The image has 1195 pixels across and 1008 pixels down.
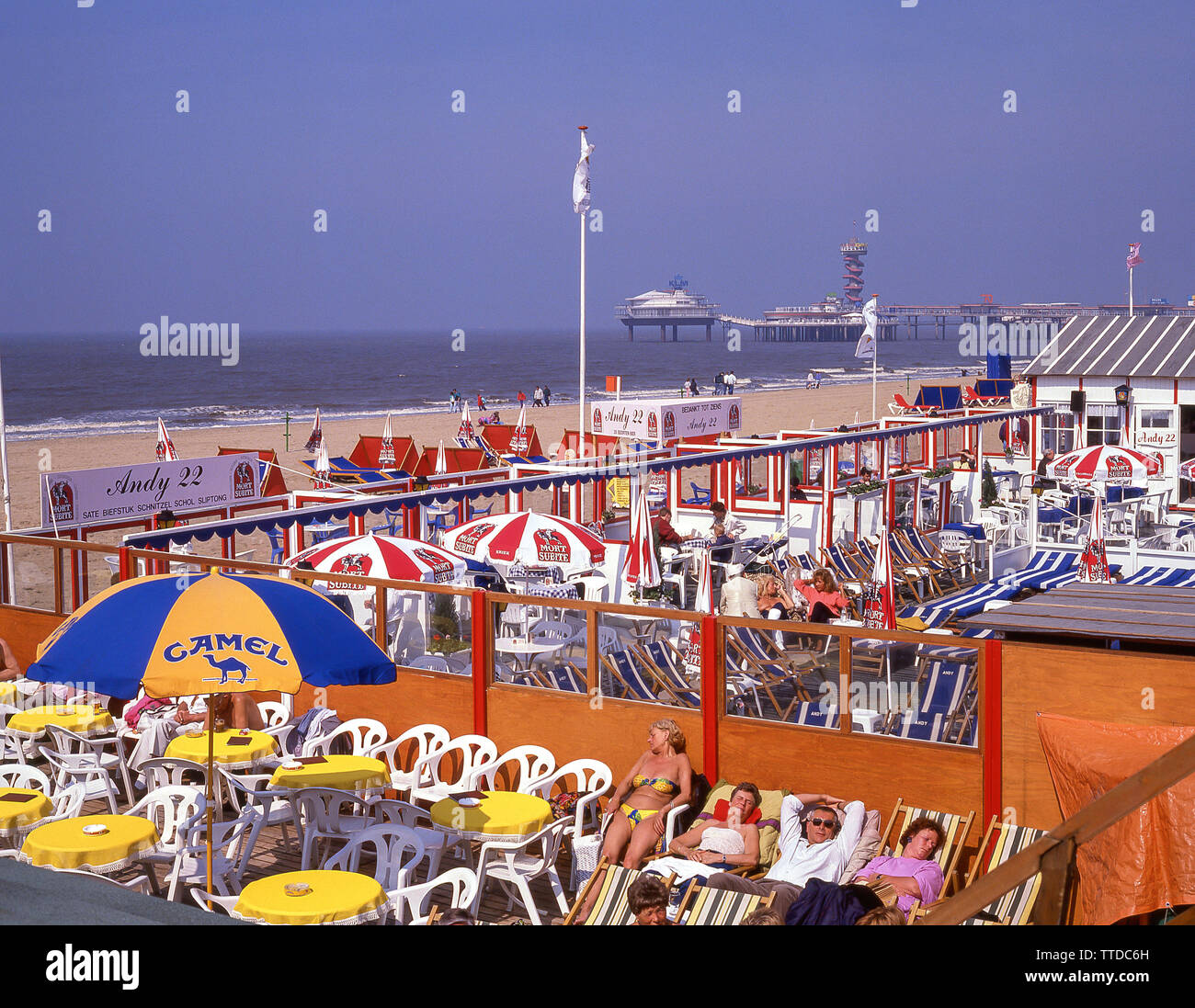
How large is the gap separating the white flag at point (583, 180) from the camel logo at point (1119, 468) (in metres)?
9.55

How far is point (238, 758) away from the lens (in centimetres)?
737

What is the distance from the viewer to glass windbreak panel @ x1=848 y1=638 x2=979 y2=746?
21.8ft

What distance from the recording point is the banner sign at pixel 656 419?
20.0 meters

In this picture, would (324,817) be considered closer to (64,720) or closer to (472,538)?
(64,720)

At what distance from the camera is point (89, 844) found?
5832mm

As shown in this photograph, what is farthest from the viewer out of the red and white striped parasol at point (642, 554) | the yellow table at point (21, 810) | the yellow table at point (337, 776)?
the red and white striped parasol at point (642, 554)

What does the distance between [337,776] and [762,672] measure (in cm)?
296

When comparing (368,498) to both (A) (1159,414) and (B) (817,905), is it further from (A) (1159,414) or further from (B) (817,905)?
(A) (1159,414)

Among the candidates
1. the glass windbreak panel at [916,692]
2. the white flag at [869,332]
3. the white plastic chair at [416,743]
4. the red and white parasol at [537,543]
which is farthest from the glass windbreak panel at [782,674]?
the white flag at [869,332]

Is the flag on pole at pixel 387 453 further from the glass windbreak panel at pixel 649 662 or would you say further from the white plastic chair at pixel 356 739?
the white plastic chair at pixel 356 739

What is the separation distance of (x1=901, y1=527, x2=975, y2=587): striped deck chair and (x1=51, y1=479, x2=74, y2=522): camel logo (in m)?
9.81

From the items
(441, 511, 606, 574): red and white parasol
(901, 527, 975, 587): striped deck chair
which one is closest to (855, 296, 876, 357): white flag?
(901, 527, 975, 587): striped deck chair

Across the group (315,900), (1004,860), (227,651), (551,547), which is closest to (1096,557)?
(551,547)

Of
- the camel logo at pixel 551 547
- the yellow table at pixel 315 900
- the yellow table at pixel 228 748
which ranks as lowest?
the yellow table at pixel 228 748
